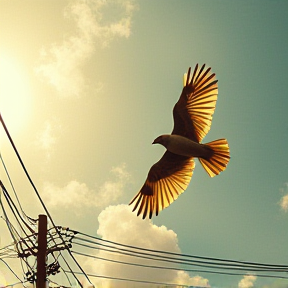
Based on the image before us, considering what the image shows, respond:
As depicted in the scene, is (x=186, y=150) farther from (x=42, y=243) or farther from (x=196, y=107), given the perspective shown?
(x=42, y=243)

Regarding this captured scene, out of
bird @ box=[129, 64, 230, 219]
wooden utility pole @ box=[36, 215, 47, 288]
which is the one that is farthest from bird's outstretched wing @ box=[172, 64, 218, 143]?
wooden utility pole @ box=[36, 215, 47, 288]

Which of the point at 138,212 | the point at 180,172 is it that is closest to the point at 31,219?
the point at 138,212

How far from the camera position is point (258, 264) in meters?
19.9

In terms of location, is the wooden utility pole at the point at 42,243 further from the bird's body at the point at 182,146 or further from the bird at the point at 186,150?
the bird's body at the point at 182,146

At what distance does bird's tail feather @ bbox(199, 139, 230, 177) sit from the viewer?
34.1 ft

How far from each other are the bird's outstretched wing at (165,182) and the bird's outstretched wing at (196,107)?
688mm

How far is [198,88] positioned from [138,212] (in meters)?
3.15

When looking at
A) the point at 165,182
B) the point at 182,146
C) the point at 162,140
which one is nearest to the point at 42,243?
the point at 165,182

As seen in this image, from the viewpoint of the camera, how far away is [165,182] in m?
11.6

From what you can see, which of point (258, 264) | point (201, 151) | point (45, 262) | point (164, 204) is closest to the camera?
point (201, 151)

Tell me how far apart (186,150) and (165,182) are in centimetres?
143

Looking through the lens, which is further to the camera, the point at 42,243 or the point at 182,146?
the point at 42,243

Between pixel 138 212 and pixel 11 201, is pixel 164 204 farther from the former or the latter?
pixel 11 201

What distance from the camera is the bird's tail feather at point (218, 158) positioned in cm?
1041
